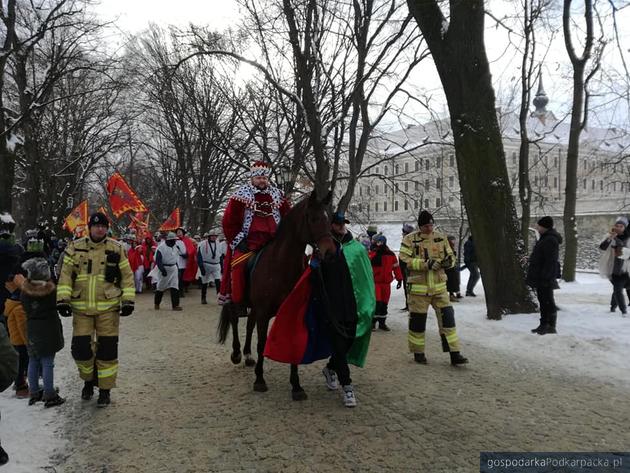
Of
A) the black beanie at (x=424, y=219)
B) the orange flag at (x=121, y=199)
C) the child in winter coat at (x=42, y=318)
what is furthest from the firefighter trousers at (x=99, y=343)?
the orange flag at (x=121, y=199)

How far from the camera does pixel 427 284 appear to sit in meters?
7.27

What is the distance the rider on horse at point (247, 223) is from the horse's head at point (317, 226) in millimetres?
1126

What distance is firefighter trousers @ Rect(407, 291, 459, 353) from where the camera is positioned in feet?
23.6

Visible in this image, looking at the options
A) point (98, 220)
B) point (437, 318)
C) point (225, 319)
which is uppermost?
point (98, 220)

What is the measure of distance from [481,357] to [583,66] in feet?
47.5

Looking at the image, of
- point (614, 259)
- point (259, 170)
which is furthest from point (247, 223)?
point (614, 259)

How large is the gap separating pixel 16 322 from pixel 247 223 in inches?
118

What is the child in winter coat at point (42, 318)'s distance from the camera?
17.8ft

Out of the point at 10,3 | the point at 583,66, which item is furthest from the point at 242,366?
the point at 583,66

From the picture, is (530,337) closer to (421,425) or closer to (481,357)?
(481,357)

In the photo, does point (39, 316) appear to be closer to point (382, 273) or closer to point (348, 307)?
point (348, 307)

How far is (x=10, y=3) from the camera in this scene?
52.6ft

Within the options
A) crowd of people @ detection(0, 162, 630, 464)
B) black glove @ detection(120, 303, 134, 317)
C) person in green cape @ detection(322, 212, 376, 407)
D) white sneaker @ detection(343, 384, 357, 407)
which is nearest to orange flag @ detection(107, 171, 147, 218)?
crowd of people @ detection(0, 162, 630, 464)

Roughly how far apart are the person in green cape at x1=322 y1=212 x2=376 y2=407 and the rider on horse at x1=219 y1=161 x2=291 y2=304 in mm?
1386
